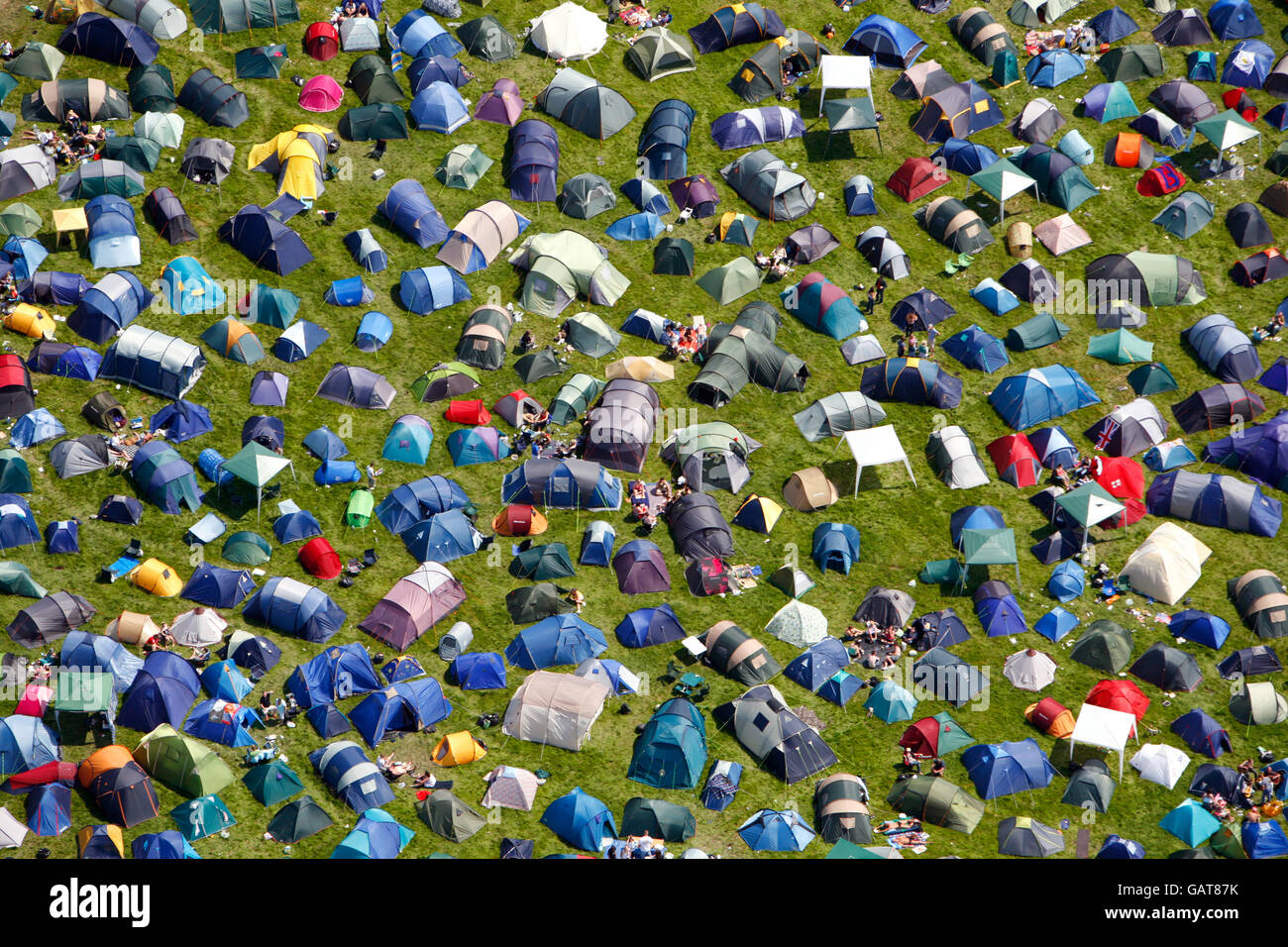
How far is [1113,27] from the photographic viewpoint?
70.3m

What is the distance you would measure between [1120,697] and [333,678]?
2431 cm

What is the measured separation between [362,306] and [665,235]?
12495mm

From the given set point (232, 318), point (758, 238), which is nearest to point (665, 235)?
point (758, 238)

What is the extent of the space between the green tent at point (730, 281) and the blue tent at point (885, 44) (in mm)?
14171

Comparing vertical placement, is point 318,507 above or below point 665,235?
below

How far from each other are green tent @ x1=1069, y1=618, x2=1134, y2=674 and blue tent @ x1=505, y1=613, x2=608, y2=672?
51.8 feet

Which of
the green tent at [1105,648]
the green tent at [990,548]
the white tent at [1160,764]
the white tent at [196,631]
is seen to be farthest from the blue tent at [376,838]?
the green tent at [1105,648]

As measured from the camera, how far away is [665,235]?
62906 millimetres

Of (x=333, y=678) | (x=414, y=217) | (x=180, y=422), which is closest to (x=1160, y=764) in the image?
(x=333, y=678)

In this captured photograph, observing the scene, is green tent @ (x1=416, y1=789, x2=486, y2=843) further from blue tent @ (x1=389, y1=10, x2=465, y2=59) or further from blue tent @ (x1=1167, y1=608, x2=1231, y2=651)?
blue tent @ (x1=389, y1=10, x2=465, y2=59)

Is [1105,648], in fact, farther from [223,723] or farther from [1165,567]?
[223,723]

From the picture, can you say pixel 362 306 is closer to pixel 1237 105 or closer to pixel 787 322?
pixel 787 322

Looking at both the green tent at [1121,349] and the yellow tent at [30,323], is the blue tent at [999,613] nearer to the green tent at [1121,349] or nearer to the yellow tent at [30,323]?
the green tent at [1121,349]

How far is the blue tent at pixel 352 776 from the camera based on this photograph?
44.8 metres
